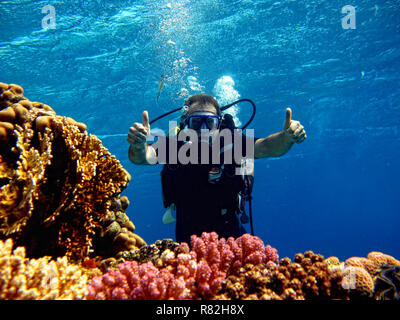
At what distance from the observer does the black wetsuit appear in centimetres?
470

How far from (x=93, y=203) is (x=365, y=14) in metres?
16.9

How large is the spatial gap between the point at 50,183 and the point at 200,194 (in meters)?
2.76

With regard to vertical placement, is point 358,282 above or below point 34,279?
below

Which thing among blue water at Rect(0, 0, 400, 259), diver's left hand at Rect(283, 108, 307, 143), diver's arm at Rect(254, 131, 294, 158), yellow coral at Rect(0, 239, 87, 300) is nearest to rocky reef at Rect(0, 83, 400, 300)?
yellow coral at Rect(0, 239, 87, 300)

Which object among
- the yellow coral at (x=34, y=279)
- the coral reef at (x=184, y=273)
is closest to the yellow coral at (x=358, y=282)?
the coral reef at (x=184, y=273)

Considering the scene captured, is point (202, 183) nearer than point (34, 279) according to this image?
No

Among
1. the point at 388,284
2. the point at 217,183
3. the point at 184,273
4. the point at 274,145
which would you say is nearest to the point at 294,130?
the point at 274,145

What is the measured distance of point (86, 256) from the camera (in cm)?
262

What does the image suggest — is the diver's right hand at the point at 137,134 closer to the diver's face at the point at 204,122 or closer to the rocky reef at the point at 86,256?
the rocky reef at the point at 86,256

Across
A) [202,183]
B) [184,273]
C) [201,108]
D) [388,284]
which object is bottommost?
[388,284]

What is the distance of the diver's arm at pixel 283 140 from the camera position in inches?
135

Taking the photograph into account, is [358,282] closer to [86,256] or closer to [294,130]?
[294,130]

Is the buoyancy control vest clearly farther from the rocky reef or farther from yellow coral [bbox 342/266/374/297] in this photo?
yellow coral [bbox 342/266/374/297]

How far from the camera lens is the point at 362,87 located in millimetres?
20766
